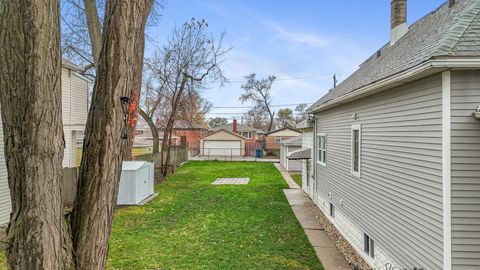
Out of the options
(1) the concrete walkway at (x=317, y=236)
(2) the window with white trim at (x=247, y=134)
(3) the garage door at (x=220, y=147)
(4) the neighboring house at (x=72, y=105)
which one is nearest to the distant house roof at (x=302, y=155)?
(1) the concrete walkway at (x=317, y=236)

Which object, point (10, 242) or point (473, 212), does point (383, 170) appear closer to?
point (473, 212)

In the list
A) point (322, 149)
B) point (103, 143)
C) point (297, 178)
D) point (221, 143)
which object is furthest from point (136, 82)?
point (221, 143)

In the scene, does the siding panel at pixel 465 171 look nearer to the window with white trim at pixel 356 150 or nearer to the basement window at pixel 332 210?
the window with white trim at pixel 356 150

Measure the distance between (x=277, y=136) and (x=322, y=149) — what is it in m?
32.0

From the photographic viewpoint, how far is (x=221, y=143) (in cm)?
4088

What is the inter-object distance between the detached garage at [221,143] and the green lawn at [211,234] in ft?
84.4

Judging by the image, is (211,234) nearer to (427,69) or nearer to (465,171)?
(465,171)

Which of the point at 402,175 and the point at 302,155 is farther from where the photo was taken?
the point at 302,155

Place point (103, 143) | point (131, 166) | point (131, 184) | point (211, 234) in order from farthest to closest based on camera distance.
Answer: point (131, 166)
point (131, 184)
point (211, 234)
point (103, 143)

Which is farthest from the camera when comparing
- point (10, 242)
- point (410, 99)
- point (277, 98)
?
point (277, 98)

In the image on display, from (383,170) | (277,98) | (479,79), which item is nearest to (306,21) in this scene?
(383,170)

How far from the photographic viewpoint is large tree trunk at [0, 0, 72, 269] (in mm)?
2361

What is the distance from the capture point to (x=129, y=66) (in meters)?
2.84

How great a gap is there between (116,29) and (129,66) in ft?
1.01
